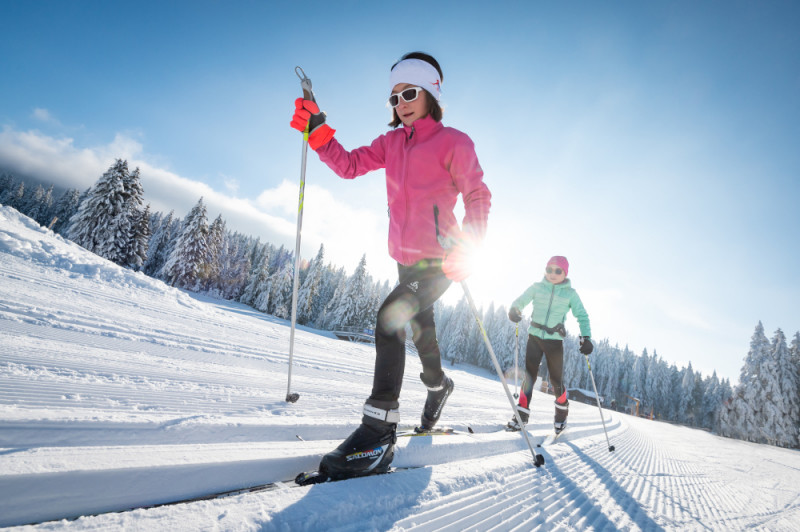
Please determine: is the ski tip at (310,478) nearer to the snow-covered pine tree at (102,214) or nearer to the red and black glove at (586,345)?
the red and black glove at (586,345)

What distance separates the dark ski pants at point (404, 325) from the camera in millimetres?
1816

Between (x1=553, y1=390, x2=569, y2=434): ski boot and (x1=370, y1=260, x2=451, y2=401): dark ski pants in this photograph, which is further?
(x1=553, y1=390, x2=569, y2=434): ski boot

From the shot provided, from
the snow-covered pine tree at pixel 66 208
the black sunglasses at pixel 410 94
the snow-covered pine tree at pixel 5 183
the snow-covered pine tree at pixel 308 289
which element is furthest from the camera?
the snow-covered pine tree at pixel 5 183

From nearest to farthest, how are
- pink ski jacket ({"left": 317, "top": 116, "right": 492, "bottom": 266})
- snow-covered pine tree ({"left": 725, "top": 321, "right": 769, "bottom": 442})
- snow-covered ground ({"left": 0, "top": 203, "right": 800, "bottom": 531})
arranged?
snow-covered ground ({"left": 0, "top": 203, "right": 800, "bottom": 531}) < pink ski jacket ({"left": 317, "top": 116, "right": 492, "bottom": 266}) < snow-covered pine tree ({"left": 725, "top": 321, "right": 769, "bottom": 442})

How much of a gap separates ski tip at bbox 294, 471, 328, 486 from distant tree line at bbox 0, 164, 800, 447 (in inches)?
180

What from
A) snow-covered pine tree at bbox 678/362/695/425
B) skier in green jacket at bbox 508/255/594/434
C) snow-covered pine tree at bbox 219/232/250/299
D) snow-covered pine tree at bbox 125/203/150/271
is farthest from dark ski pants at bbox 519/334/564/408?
snow-covered pine tree at bbox 678/362/695/425

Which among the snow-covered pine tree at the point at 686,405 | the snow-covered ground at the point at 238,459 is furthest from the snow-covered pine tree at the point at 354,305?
the snow-covered pine tree at the point at 686,405

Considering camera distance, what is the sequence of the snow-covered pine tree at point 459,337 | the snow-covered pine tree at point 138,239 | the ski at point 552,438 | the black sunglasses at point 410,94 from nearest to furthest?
the black sunglasses at point 410,94 < the ski at point 552,438 < the snow-covered pine tree at point 138,239 < the snow-covered pine tree at point 459,337

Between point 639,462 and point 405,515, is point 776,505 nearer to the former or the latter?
point 639,462

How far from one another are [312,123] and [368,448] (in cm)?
224

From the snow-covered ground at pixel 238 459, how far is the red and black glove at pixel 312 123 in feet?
6.66

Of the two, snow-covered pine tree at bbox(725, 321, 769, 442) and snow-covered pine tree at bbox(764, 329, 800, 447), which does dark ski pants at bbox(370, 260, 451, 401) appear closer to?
snow-covered pine tree at bbox(764, 329, 800, 447)

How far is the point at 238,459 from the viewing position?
53.1 inches

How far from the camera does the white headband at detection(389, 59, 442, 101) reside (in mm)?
2259
